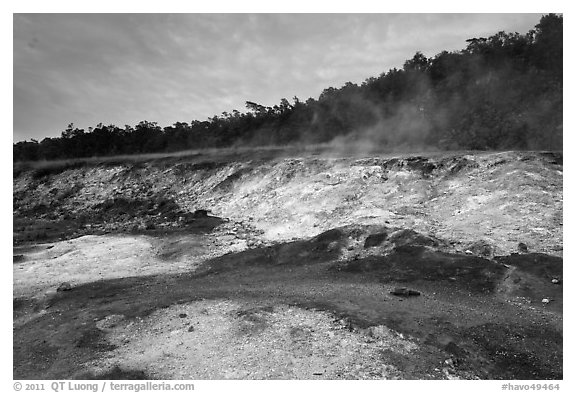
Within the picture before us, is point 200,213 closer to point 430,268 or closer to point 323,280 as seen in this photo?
point 323,280

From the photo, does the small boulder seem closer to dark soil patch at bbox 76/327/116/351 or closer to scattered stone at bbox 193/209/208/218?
dark soil patch at bbox 76/327/116/351

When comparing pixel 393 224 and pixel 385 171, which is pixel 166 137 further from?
pixel 393 224

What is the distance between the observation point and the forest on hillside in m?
27.1

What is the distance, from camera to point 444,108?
32.4 metres

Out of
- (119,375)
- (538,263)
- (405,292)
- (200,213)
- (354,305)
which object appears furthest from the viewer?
(200,213)

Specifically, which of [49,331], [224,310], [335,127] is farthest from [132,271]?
[335,127]

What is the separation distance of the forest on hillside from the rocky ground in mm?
7515

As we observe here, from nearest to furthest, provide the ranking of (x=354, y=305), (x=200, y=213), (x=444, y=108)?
(x=354, y=305), (x=200, y=213), (x=444, y=108)

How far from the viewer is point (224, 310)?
37.2ft

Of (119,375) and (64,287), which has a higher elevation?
(64,287)

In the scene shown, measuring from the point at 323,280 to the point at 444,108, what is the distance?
24078mm

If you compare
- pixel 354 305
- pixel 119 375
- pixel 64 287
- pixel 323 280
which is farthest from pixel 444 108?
pixel 119 375

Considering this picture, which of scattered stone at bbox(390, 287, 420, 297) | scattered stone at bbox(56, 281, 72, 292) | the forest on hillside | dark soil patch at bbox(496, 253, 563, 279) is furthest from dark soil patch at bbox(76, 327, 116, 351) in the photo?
the forest on hillside

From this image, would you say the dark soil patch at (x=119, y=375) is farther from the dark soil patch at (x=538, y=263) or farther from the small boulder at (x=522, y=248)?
the small boulder at (x=522, y=248)
